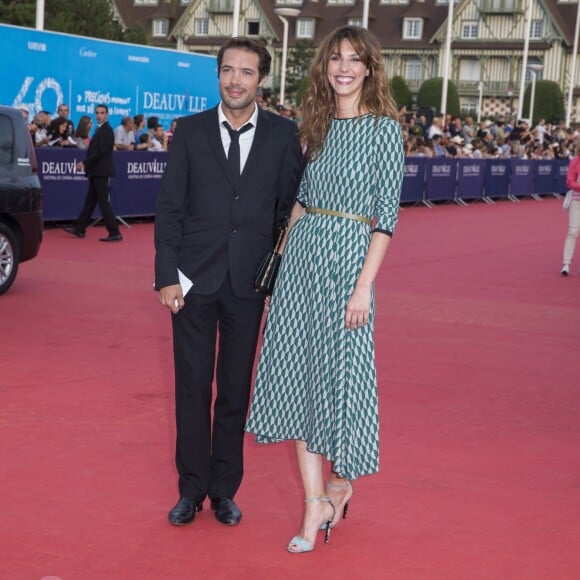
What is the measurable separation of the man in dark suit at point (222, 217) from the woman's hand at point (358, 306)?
1.76 feet

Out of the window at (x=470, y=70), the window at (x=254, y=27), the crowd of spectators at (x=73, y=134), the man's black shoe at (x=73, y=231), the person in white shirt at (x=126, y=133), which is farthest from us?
the window at (x=254, y=27)

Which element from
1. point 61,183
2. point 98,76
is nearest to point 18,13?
point 98,76

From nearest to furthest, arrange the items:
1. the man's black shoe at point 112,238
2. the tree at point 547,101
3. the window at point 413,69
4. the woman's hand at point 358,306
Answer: the woman's hand at point 358,306, the man's black shoe at point 112,238, the tree at point 547,101, the window at point 413,69

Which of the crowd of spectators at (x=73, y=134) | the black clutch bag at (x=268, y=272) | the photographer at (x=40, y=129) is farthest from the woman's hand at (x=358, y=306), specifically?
the photographer at (x=40, y=129)

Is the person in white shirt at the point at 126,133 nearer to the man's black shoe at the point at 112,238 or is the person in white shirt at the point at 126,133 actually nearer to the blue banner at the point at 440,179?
the man's black shoe at the point at 112,238

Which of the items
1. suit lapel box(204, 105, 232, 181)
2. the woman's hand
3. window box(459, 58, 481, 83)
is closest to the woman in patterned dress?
the woman's hand

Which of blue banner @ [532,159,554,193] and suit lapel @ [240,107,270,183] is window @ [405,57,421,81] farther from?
suit lapel @ [240,107,270,183]

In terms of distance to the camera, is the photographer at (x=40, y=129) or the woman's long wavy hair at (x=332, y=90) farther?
the photographer at (x=40, y=129)

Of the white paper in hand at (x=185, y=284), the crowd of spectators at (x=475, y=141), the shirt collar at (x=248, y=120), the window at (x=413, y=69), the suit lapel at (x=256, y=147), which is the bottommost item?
the crowd of spectators at (x=475, y=141)

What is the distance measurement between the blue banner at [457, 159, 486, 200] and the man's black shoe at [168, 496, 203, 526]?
26046 mm

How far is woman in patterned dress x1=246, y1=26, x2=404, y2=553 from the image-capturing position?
4742 mm

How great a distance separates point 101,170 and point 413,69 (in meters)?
70.3

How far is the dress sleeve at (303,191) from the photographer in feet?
16.2

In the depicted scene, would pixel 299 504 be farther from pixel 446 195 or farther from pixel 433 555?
pixel 446 195
